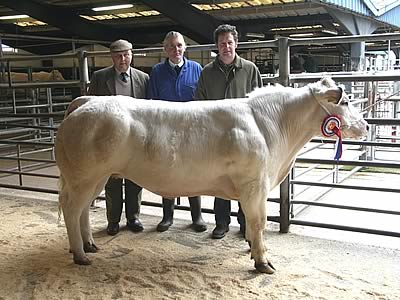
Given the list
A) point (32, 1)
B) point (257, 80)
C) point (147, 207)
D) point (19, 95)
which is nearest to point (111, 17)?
point (32, 1)

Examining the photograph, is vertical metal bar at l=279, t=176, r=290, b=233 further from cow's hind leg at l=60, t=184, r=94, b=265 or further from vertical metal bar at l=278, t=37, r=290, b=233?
cow's hind leg at l=60, t=184, r=94, b=265

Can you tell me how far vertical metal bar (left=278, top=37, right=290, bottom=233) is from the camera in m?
3.77

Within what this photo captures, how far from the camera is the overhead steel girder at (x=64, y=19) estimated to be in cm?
1273

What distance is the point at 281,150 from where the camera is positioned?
3.23 metres

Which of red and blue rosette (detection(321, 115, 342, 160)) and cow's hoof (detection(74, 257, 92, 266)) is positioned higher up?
red and blue rosette (detection(321, 115, 342, 160))

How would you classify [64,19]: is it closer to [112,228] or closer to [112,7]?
[112,7]

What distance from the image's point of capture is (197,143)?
10.1 ft

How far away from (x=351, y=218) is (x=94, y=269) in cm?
289

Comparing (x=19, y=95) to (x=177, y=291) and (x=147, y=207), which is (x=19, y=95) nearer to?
(x=147, y=207)

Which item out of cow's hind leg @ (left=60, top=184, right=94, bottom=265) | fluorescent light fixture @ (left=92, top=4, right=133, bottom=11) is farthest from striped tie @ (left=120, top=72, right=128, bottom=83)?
fluorescent light fixture @ (left=92, top=4, right=133, bottom=11)

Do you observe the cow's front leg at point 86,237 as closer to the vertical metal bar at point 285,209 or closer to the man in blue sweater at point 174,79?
the man in blue sweater at point 174,79

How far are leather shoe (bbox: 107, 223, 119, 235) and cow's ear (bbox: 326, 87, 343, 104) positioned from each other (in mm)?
2157

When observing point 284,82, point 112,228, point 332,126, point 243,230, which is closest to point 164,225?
point 112,228

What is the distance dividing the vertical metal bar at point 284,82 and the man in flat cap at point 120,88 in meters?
1.19
